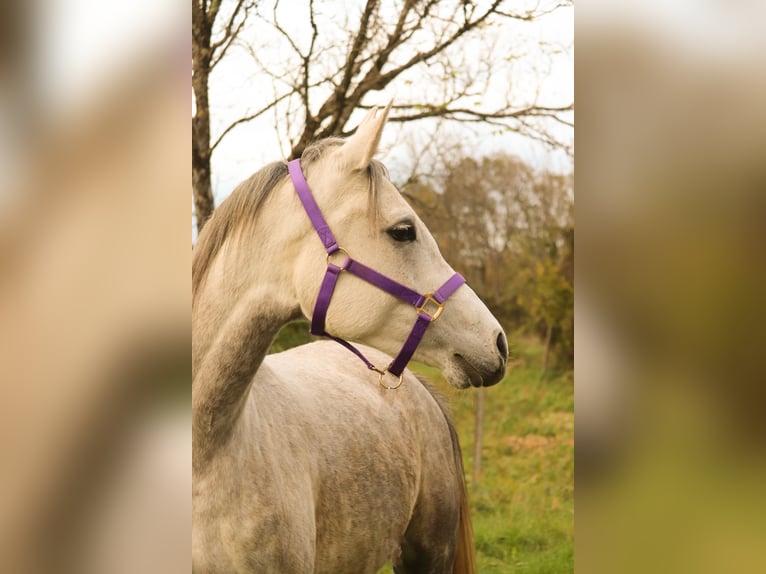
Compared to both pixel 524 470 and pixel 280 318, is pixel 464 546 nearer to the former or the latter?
pixel 280 318

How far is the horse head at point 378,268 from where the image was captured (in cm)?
201

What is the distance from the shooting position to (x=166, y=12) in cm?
62

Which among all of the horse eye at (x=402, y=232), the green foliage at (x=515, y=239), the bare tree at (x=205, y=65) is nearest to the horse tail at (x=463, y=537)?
the horse eye at (x=402, y=232)

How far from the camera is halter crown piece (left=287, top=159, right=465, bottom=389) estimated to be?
1994mm

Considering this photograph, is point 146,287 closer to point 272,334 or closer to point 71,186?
point 71,186

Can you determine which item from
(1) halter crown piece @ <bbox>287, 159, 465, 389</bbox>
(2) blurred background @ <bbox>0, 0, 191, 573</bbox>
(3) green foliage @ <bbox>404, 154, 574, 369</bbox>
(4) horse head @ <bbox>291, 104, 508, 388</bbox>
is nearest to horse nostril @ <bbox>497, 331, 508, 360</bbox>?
(4) horse head @ <bbox>291, 104, 508, 388</bbox>

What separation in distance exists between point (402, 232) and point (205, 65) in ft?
9.71

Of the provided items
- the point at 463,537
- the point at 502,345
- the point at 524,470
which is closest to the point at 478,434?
the point at 524,470

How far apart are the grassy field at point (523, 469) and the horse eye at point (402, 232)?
5.63 feet

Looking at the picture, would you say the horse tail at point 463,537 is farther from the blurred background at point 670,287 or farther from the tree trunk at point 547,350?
the tree trunk at point 547,350

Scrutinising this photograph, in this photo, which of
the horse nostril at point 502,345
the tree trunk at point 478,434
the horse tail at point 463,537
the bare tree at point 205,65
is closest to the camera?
the horse nostril at point 502,345

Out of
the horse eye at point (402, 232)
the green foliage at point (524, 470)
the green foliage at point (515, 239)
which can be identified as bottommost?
the green foliage at point (524, 470)

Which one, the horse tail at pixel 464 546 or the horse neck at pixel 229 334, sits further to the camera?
the horse tail at pixel 464 546

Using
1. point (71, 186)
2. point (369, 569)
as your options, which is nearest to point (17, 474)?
point (71, 186)
